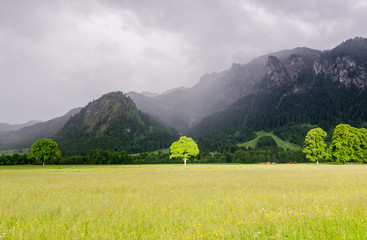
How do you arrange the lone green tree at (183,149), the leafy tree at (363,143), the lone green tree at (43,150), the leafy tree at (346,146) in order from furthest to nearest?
the lone green tree at (43,150) → the lone green tree at (183,149) → the leafy tree at (363,143) → the leafy tree at (346,146)

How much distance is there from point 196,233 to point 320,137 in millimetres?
89905

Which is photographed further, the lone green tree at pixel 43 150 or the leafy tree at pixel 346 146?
the lone green tree at pixel 43 150

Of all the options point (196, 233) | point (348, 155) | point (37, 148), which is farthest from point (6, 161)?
point (348, 155)

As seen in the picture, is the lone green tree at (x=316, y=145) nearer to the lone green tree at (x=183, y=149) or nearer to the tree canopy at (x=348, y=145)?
the tree canopy at (x=348, y=145)

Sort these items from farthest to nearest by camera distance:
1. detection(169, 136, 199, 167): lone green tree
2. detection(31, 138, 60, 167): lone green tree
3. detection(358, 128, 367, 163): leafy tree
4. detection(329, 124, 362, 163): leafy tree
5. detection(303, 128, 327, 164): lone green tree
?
1. detection(31, 138, 60, 167): lone green tree
2. detection(169, 136, 199, 167): lone green tree
3. detection(303, 128, 327, 164): lone green tree
4. detection(358, 128, 367, 163): leafy tree
5. detection(329, 124, 362, 163): leafy tree

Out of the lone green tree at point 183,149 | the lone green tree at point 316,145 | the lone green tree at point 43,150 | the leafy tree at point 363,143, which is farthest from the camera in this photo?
the lone green tree at point 43,150

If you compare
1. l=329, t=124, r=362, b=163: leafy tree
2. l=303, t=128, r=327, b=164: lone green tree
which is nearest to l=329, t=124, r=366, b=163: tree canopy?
l=329, t=124, r=362, b=163: leafy tree

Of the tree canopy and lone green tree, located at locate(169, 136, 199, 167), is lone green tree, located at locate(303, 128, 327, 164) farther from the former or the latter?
lone green tree, located at locate(169, 136, 199, 167)

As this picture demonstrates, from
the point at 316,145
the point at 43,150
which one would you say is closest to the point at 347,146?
the point at 316,145

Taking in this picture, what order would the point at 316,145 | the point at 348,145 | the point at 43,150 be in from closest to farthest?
1. the point at 348,145
2. the point at 316,145
3. the point at 43,150

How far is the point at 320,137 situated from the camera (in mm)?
79625

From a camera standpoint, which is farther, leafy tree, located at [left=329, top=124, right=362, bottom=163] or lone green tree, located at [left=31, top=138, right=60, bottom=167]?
lone green tree, located at [left=31, top=138, right=60, bottom=167]

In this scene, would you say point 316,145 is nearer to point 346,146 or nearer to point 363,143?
point 346,146

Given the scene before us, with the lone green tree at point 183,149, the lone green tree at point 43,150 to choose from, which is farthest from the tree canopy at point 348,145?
the lone green tree at point 43,150
